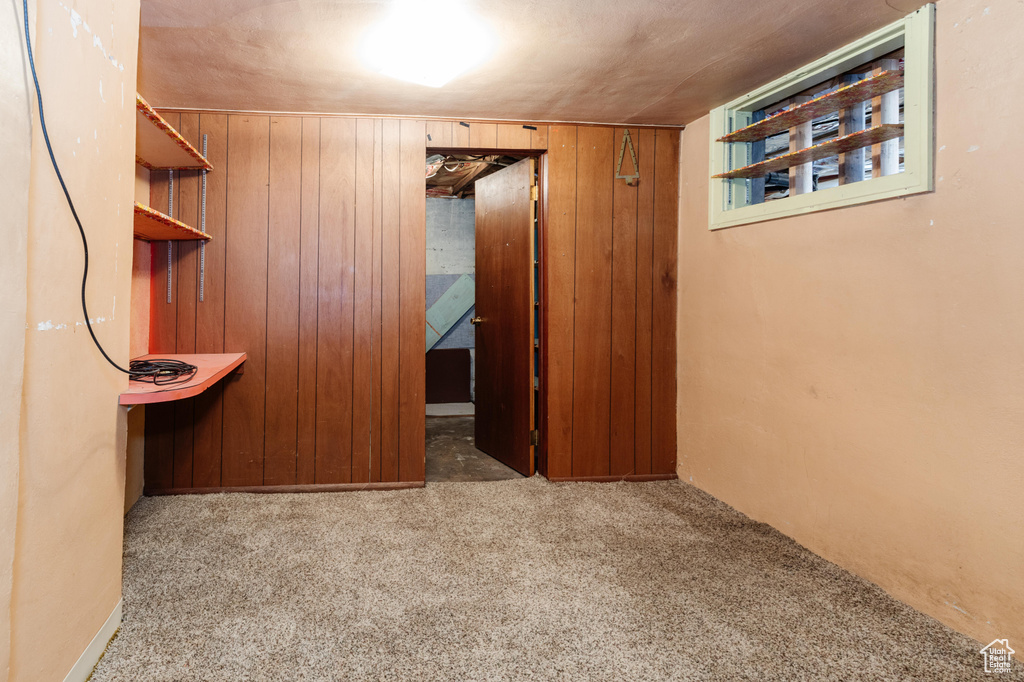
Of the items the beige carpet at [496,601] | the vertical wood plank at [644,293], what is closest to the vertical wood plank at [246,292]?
the beige carpet at [496,601]

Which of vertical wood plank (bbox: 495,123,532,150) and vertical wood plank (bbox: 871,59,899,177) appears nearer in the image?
vertical wood plank (bbox: 871,59,899,177)

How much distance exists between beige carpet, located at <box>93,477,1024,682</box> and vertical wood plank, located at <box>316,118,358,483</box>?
34 cm

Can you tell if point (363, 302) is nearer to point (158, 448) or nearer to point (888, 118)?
point (158, 448)

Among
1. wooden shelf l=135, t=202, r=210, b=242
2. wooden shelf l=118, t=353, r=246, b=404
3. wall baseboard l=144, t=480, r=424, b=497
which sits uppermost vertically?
wooden shelf l=135, t=202, r=210, b=242

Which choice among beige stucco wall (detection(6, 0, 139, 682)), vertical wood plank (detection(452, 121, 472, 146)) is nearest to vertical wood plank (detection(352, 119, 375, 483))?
vertical wood plank (detection(452, 121, 472, 146))

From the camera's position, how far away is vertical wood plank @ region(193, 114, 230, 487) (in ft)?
9.17

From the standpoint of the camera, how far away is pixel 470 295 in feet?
19.0

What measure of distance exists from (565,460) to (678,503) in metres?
0.67

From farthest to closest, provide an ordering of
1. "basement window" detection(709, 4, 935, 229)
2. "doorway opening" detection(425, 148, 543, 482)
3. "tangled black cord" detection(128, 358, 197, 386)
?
"doorway opening" detection(425, 148, 543, 482) → "tangled black cord" detection(128, 358, 197, 386) → "basement window" detection(709, 4, 935, 229)

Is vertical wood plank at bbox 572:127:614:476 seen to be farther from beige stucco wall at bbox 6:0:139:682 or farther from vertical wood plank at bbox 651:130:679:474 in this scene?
beige stucco wall at bbox 6:0:139:682

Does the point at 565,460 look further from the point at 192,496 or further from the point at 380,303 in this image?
the point at 192,496

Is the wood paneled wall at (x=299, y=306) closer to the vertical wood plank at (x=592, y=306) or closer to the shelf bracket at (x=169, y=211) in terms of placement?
the shelf bracket at (x=169, y=211)

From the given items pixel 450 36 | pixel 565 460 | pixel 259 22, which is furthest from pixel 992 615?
pixel 259 22

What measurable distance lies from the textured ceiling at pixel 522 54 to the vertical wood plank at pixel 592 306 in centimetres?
28
